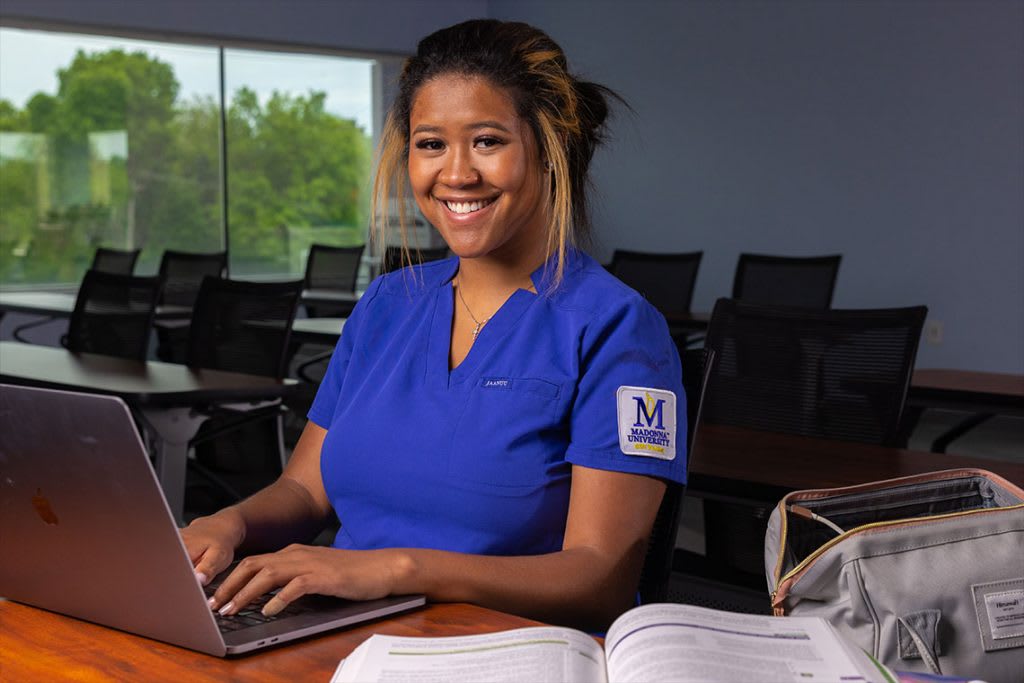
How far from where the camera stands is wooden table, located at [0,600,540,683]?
95cm

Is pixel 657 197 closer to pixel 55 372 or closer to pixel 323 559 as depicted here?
pixel 55 372

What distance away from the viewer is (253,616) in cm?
107

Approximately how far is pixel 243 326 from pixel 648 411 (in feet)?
8.80

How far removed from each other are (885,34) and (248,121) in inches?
200

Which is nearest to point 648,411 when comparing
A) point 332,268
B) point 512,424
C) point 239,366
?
point 512,424

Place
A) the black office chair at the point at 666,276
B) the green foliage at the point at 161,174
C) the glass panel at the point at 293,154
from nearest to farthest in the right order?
the black office chair at the point at 666,276
the green foliage at the point at 161,174
the glass panel at the point at 293,154

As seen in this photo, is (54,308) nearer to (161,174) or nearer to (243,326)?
(243,326)

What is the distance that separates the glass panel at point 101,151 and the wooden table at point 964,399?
707 centimetres

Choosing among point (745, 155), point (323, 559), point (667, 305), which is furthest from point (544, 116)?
point (745, 155)

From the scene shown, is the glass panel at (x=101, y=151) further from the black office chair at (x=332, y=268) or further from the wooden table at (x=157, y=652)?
the wooden table at (x=157, y=652)

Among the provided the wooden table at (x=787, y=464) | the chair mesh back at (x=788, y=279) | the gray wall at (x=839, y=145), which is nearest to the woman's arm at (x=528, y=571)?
the wooden table at (x=787, y=464)

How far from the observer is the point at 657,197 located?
884 cm

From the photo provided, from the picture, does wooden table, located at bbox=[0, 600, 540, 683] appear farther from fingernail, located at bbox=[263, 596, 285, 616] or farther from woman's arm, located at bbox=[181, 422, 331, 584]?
woman's arm, located at bbox=[181, 422, 331, 584]

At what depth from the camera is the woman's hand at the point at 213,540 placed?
1.23 m
